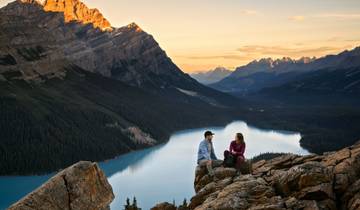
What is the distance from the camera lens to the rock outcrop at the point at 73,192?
2366cm

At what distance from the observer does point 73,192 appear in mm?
25453

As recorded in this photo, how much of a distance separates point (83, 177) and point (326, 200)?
12879 mm

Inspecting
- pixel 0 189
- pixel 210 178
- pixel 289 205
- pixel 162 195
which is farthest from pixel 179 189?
pixel 289 205

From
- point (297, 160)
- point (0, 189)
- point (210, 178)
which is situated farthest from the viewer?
point (0, 189)

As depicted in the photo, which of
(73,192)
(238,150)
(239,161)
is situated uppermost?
A: (238,150)

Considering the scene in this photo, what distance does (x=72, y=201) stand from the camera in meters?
25.3

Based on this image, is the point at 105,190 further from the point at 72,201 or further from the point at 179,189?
the point at 179,189

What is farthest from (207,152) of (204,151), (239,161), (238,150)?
(239,161)

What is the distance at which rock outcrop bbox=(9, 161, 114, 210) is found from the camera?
23.7 metres

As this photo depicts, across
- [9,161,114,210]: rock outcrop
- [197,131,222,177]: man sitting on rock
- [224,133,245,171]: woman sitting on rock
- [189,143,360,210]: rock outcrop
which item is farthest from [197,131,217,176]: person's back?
[9,161,114,210]: rock outcrop

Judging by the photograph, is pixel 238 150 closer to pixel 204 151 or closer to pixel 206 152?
pixel 206 152

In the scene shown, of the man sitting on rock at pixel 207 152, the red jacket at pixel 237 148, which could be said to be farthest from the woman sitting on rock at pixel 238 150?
the man sitting on rock at pixel 207 152

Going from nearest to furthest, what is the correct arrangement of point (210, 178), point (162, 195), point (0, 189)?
point (210, 178)
point (162, 195)
point (0, 189)

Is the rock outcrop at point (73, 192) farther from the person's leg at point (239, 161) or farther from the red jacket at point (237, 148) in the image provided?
the red jacket at point (237, 148)
